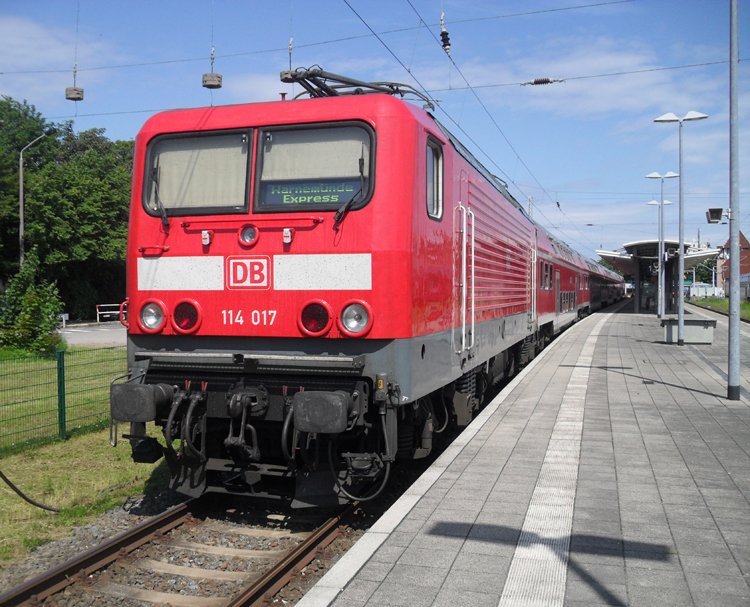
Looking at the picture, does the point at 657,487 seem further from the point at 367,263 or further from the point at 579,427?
the point at 367,263

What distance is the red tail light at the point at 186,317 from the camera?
5992 mm

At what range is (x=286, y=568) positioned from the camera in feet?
16.5

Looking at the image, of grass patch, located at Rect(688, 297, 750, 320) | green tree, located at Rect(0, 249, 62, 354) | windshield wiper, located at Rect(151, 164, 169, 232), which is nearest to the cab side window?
windshield wiper, located at Rect(151, 164, 169, 232)

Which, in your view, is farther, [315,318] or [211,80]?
[211,80]

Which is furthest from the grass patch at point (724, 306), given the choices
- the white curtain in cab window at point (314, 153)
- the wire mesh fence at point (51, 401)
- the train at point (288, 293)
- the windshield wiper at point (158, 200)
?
the windshield wiper at point (158, 200)

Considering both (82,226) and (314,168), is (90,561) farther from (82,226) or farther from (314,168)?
(82,226)

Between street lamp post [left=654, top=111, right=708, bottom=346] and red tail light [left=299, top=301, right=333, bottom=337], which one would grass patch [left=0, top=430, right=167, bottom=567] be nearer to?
red tail light [left=299, top=301, right=333, bottom=337]

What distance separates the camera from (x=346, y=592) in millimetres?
4250

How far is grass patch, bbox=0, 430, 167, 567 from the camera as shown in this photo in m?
6.02

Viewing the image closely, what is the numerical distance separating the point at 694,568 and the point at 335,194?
3.63m

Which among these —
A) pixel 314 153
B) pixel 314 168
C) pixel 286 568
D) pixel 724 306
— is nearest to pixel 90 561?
pixel 286 568

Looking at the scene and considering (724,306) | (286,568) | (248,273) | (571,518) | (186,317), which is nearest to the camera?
(286,568)

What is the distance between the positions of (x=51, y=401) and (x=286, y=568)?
8.13 metres

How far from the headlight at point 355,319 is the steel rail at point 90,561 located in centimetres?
216
